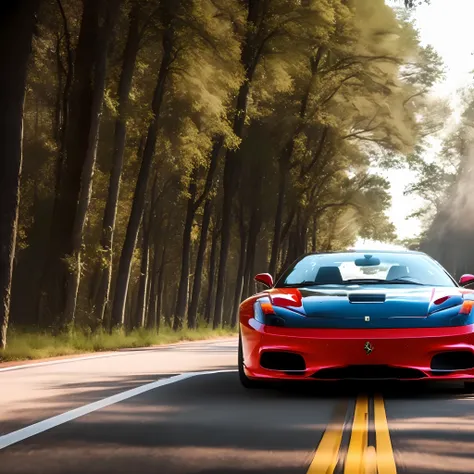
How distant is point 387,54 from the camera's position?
41.4 meters

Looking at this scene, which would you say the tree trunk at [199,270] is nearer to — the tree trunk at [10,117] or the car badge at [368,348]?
the tree trunk at [10,117]

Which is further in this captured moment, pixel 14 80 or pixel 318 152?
pixel 318 152

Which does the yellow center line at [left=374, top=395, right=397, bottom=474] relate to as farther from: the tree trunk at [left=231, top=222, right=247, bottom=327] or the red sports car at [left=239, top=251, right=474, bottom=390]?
the tree trunk at [left=231, top=222, right=247, bottom=327]

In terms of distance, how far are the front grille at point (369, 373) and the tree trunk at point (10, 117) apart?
954cm

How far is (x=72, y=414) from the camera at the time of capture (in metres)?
8.91

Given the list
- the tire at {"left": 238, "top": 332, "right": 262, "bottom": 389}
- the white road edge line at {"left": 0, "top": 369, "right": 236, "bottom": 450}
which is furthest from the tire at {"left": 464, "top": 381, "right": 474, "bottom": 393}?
the white road edge line at {"left": 0, "top": 369, "right": 236, "bottom": 450}

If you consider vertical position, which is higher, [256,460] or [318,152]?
[318,152]

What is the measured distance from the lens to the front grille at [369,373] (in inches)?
401

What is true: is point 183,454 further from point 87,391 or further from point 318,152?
point 318,152

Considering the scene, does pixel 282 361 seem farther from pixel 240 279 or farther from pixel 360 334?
pixel 240 279

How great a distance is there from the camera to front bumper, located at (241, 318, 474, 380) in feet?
33.3

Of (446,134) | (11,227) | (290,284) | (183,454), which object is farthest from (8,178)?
(446,134)

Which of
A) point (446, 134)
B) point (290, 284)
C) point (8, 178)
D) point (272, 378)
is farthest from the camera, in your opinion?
point (446, 134)

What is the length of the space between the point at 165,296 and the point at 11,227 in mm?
56163
